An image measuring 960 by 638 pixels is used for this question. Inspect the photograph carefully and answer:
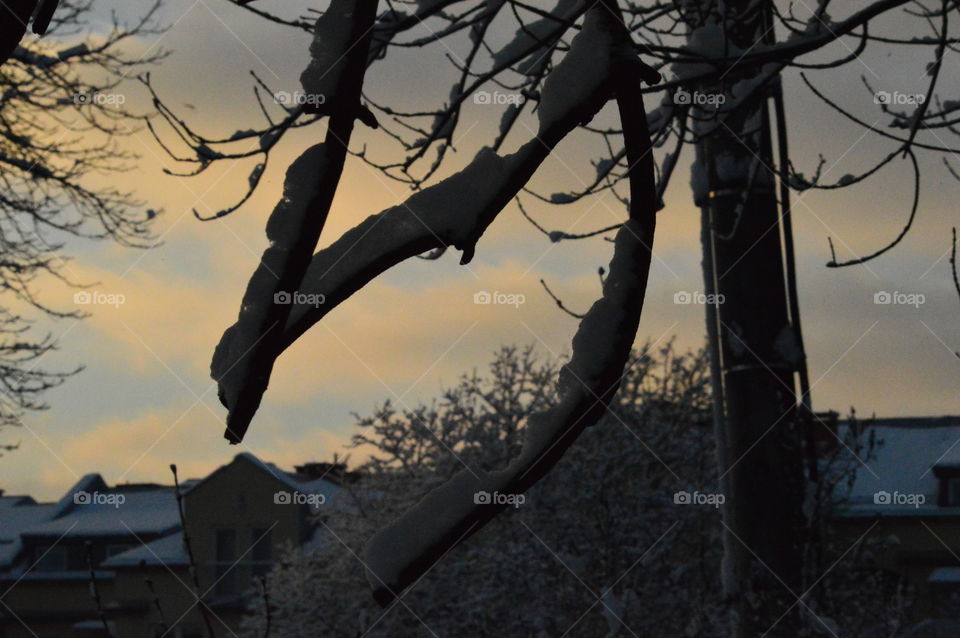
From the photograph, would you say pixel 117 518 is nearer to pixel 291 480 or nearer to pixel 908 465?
pixel 291 480

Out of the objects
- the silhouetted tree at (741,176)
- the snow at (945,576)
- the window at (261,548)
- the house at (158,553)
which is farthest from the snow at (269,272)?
the window at (261,548)

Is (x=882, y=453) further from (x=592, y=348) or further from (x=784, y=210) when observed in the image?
(x=592, y=348)

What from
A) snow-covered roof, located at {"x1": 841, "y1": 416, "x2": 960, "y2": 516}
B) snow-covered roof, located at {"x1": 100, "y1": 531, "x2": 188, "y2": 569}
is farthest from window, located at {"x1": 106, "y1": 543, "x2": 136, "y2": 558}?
snow-covered roof, located at {"x1": 841, "y1": 416, "x2": 960, "y2": 516}

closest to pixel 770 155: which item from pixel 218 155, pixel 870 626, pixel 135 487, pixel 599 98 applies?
pixel 218 155

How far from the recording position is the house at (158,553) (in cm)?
2662

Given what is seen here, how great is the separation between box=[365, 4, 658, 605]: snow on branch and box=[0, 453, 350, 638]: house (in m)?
23.4

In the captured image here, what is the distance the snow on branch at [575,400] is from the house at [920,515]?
75.5 ft

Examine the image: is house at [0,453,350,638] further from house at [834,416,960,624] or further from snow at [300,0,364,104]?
snow at [300,0,364,104]

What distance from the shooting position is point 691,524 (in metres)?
18.6

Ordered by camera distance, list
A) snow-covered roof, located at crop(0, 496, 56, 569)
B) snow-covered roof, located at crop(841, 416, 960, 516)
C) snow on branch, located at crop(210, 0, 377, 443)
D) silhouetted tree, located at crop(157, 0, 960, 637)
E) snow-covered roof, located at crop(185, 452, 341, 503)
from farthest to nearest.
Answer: snow-covered roof, located at crop(0, 496, 56, 569) → snow-covered roof, located at crop(185, 452, 341, 503) → snow-covered roof, located at crop(841, 416, 960, 516) → silhouetted tree, located at crop(157, 0, 960, 637) → snow on branch, located at crop(210, 0, 377, 443)

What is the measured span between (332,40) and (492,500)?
0.54 meters

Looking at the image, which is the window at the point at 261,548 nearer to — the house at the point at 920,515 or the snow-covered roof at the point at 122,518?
the snow-covered roof at the point at 122,518

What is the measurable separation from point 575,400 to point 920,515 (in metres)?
25.6

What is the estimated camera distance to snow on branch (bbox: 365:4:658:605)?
1222mm
